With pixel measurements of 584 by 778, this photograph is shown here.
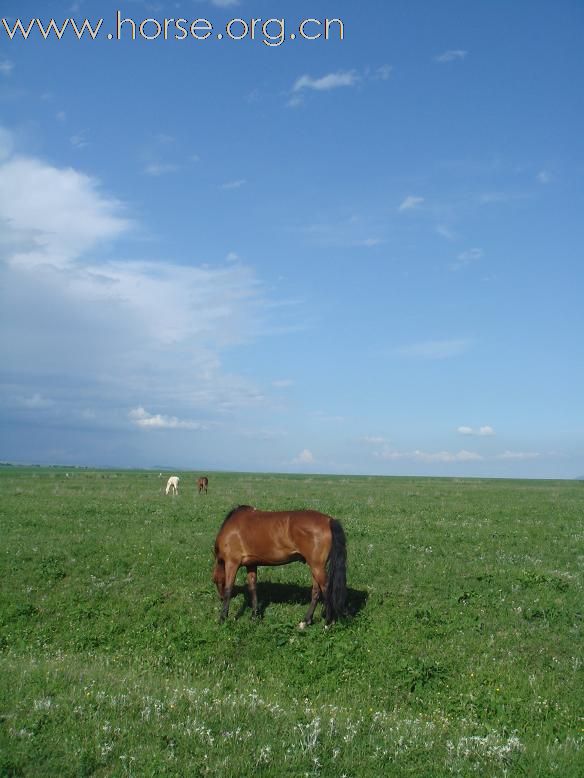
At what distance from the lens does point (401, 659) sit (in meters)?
12.0

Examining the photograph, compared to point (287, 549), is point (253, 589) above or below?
below

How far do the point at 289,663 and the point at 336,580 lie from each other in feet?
6.60

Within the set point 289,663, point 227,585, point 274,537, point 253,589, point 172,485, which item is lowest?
point 289,663

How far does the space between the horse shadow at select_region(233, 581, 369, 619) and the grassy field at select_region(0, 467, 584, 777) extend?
0.08 metres

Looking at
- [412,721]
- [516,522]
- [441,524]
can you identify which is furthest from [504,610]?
[516,522]

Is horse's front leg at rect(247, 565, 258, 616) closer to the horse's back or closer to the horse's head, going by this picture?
the horse's back

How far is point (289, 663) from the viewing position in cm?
1220

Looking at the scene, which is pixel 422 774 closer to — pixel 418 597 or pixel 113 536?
pixel 418 597

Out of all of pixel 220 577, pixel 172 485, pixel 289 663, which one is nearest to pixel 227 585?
pixel 220 577

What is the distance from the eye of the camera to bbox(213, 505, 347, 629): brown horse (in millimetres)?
13539

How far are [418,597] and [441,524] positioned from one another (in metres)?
12.7

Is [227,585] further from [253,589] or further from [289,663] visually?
[289,663]

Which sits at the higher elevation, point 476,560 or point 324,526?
point 324,526

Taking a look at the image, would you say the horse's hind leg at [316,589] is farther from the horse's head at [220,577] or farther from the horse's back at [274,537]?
the horse's head at [220,577]
